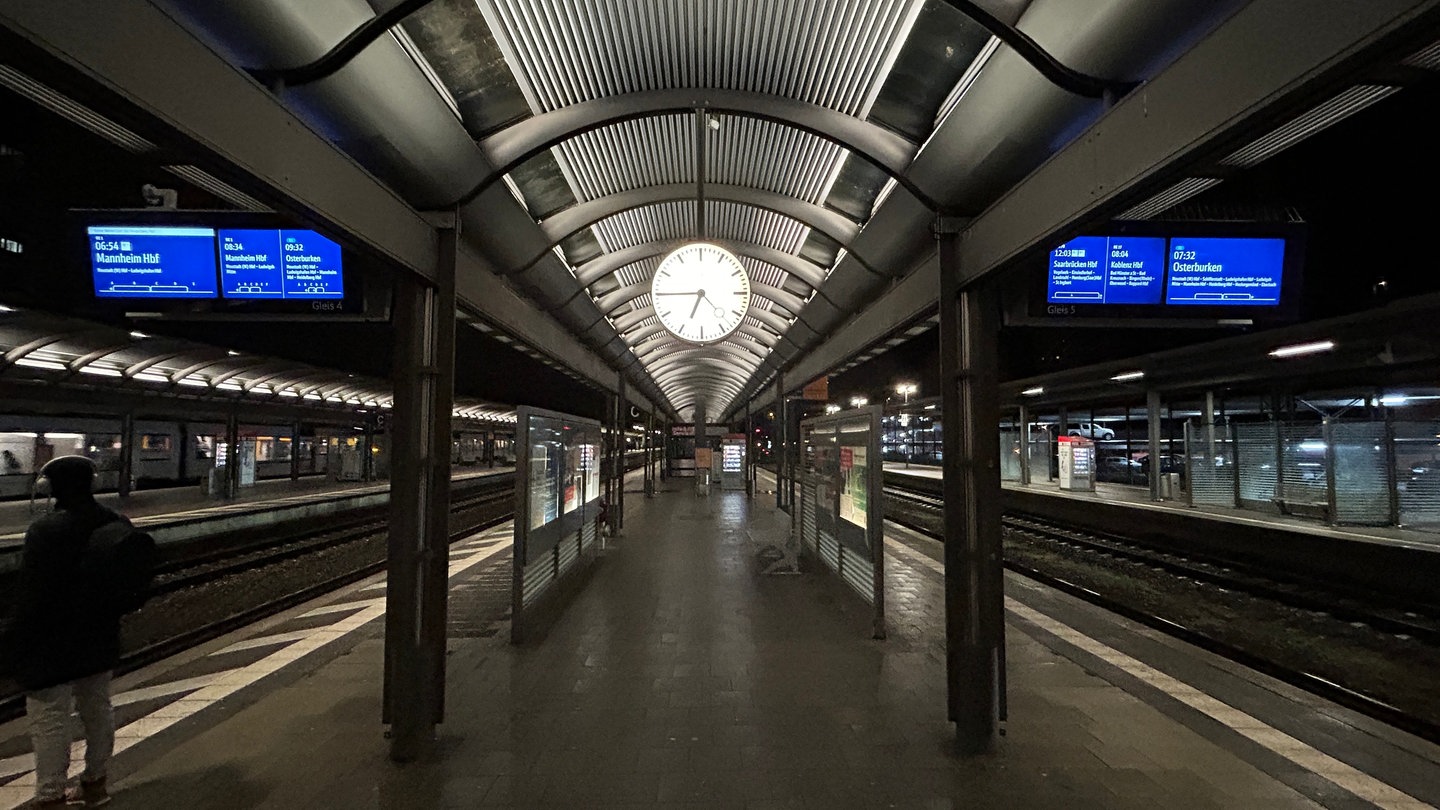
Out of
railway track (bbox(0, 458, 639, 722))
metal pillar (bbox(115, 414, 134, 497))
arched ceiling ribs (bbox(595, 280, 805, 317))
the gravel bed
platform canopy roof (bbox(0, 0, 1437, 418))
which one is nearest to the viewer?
platform canopy roof (bbox(0, 0, 1437, 418))

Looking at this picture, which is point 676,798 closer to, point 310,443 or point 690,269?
point 690,269

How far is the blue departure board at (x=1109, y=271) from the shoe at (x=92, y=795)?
6618 mm

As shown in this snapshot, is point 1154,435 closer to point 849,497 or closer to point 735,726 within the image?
point 849,497

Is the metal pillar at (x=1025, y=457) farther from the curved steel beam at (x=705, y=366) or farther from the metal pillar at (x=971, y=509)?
the metal pillar at (x=971, y=509)

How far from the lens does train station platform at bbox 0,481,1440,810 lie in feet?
11.2

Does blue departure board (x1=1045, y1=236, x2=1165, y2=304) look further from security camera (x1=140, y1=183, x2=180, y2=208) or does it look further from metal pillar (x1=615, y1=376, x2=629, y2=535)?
metal pillar (x1=615, y1=376, x2=629, y2=535)

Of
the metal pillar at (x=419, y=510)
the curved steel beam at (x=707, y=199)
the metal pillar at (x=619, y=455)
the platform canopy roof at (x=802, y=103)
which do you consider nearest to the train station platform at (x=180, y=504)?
the metal pillar at (x=619, y=455)

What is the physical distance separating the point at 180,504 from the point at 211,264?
18.2 metres

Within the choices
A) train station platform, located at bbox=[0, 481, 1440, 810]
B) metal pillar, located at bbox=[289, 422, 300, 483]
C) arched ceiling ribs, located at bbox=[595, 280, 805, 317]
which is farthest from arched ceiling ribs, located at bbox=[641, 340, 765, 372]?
metal pillar, located at bbox=[289, 422, 300, 483]

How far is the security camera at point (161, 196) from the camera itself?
5.92 m

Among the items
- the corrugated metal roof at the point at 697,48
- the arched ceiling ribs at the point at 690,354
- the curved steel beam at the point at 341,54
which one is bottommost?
the curved steel beam at the point at 341,54

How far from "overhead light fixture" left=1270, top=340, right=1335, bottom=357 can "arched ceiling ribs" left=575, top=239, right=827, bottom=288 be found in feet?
32.4

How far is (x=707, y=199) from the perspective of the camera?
23.3 feet

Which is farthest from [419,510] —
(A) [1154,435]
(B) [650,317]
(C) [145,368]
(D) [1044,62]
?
(A) [1154,435]
